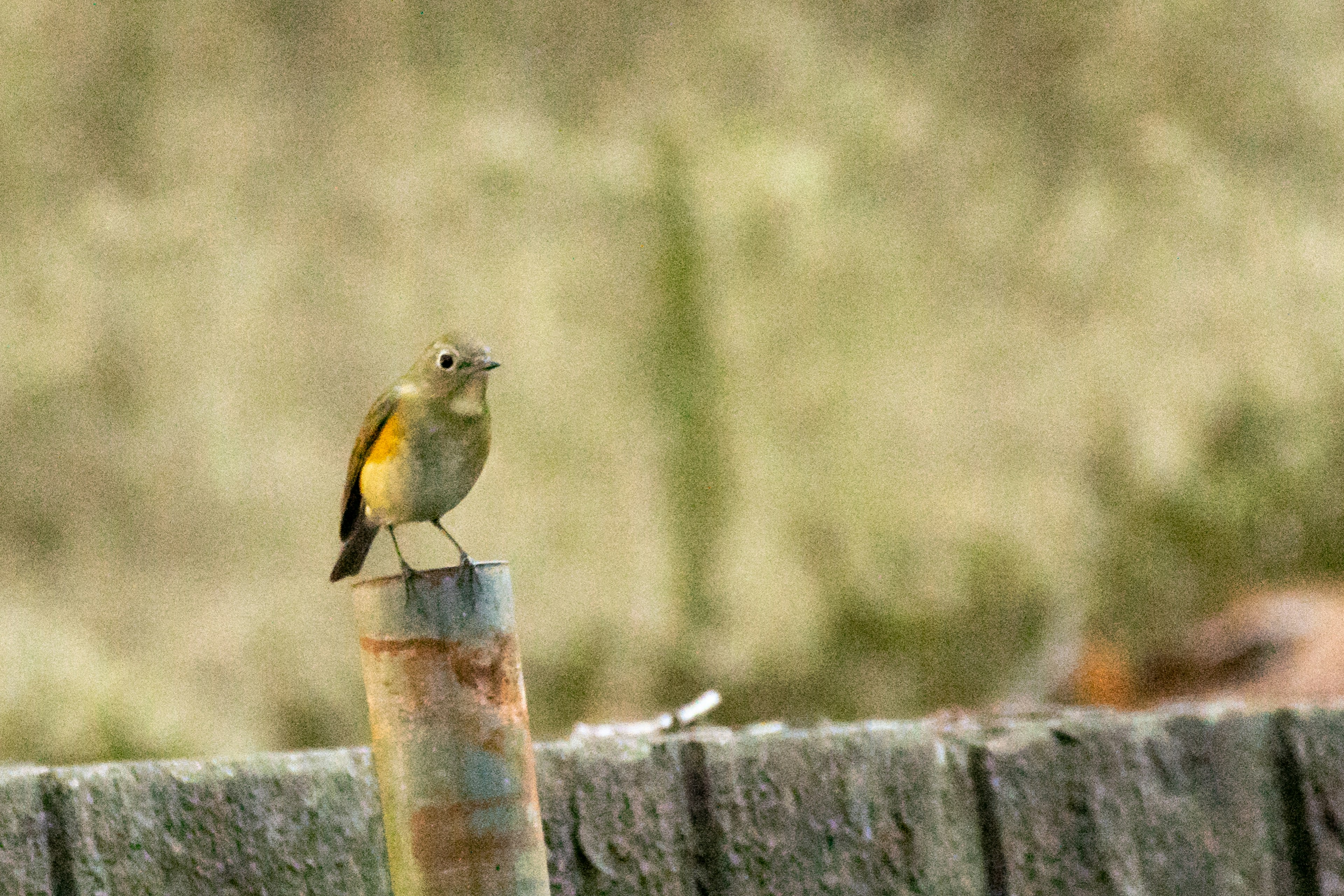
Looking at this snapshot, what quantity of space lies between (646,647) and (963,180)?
1.29m

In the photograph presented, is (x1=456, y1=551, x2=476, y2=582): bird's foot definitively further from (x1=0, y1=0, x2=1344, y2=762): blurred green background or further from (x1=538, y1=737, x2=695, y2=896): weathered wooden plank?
(x1=0, y1=0, x2=1344, y2=762): blurred green background

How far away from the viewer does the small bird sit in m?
1.62

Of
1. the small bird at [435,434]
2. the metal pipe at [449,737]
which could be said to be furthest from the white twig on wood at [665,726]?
the metal pipe at [449,737]

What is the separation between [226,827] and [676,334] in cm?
222

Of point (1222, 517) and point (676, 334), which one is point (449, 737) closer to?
point (676, 334)

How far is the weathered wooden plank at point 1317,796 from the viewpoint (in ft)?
6.24

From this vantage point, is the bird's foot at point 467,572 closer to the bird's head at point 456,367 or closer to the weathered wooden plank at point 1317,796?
the bird's head at point 456,367

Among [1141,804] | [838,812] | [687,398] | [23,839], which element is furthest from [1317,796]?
[687,398]

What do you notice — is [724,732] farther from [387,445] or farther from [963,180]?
[963,180]

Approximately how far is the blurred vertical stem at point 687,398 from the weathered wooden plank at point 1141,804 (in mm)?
1576

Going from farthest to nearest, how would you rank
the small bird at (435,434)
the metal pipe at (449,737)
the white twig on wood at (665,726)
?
1. the white twig on wood at (665,726)
2. the small bird at (435,434)
3. the metal pipe at (449,737)

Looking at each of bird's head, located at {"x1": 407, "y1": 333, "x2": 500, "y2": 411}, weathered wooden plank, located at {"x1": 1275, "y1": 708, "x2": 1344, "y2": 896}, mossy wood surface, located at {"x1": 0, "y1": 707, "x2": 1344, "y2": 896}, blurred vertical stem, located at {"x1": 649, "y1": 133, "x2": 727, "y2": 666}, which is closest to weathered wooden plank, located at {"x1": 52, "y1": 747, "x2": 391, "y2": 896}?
mossy wood surface, located at {"x1": 0, "y1": 707, "x2": 1344, "y2": 896}

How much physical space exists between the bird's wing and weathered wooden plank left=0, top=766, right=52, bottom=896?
535 millimetres

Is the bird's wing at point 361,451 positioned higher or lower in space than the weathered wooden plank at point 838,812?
higher
